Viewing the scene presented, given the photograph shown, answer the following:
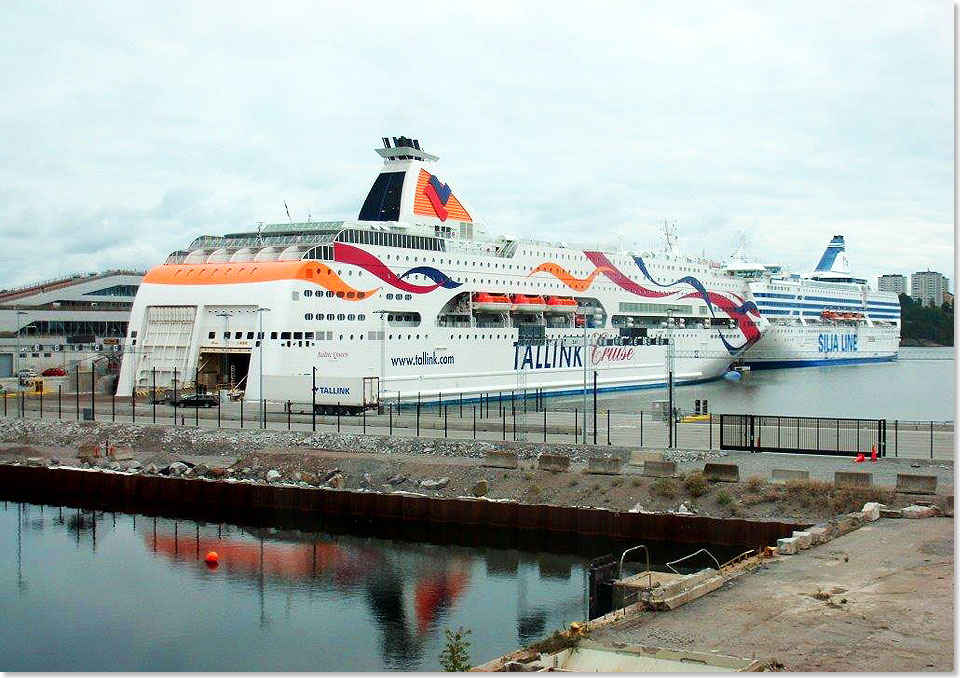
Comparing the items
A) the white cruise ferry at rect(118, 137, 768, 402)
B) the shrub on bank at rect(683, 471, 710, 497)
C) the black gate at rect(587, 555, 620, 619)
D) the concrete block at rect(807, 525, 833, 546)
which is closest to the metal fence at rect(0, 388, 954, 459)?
the white cruise ferry at rect(118, 137, 768, 402)

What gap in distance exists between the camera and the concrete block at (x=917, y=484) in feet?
58.0

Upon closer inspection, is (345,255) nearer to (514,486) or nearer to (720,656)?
(514,486)

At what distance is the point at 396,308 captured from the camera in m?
38.3

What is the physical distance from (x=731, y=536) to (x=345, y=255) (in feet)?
73.0

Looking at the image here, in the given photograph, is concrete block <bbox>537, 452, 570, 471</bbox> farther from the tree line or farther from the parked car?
the tree line

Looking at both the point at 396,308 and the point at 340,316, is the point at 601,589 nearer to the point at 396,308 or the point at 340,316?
the point at 340,316

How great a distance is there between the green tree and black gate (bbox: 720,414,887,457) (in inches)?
428

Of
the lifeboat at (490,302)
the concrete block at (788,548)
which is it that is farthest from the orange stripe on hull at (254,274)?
the concrete block at (788,548)

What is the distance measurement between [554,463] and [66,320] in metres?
43.9

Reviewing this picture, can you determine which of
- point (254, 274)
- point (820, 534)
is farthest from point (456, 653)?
point (254, 274)

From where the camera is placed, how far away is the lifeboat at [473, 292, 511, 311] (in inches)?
1671

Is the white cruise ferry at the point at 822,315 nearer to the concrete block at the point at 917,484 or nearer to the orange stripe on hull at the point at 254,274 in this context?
the orange stripe on hull at the point at 254,274

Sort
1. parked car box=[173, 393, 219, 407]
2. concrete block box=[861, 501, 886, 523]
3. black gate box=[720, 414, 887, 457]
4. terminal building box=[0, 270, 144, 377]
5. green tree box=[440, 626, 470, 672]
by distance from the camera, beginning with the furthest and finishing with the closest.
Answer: terminal building box=[0, 270, 144, 377] < parked car box=[173, 393, 219, 407] < black gate box=[720, 414, 887, 457] < concrete block box=[861, 501, 886, 523] < green tree box=[440, 626, 470, 672]

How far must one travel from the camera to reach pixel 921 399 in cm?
4838
